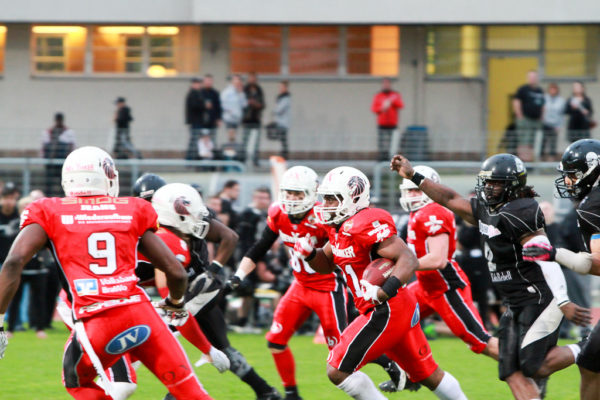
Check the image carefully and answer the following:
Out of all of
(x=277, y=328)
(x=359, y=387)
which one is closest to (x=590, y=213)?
(x=359, y=387)

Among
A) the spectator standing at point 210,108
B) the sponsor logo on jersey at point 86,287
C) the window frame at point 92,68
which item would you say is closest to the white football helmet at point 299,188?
the sponsor logo on jersey at point 86,287

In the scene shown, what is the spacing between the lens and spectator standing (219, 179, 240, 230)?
40.3 feet

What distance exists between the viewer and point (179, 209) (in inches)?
274

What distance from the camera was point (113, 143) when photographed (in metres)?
16.1

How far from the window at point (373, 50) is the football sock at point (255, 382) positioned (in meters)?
13.3

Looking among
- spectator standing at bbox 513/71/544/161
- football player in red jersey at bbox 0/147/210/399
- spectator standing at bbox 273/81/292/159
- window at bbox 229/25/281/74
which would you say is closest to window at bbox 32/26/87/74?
window at bbox 229/25/281/74

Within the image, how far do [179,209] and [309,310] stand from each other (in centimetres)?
140

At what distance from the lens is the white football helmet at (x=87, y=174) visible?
17.6 feet

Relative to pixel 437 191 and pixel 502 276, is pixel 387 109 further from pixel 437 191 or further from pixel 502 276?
pixel 502 276

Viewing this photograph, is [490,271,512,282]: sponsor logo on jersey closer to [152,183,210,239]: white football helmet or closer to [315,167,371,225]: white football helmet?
[315,167,371,225]: white football helmet

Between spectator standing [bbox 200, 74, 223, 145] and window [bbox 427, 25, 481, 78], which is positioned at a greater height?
window [bbox 427, 25, 481, 78]

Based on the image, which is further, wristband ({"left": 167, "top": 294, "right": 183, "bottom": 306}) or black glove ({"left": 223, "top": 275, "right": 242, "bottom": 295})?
black glove ({"left": 223, "top": 275, "right": 242, "bottom": 295})

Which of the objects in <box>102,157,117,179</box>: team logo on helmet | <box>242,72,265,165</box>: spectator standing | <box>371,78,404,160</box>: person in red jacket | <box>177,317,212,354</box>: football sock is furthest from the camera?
<box>242,72,265,165</box>: spectator standing

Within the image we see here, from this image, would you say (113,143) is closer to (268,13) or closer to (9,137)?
(9,137)
